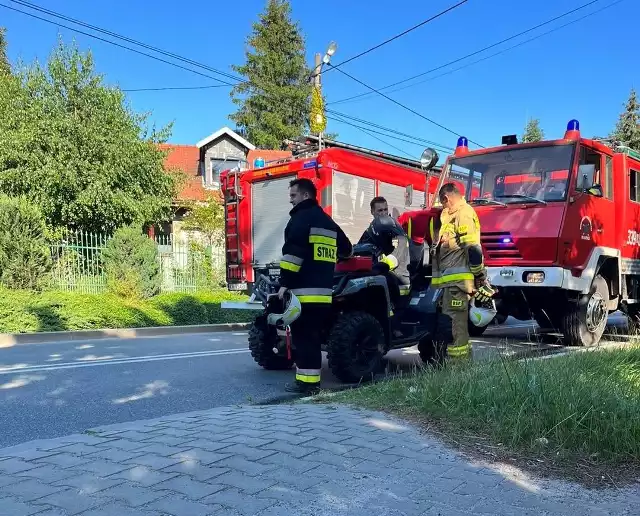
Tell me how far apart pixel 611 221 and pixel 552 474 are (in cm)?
637

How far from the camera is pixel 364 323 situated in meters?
5.86

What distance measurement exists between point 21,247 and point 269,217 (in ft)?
18.5

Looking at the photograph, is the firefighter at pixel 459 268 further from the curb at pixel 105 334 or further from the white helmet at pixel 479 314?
the curb at pixel 105 334

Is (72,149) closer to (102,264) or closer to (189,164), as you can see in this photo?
(102,264)

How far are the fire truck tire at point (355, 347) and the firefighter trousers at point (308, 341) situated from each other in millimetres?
461

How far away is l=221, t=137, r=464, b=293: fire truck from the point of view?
1024 centimetres

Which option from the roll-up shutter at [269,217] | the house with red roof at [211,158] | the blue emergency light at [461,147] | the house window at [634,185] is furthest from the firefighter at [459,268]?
the house with red roof at [211,158]

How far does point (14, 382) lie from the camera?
6.16m

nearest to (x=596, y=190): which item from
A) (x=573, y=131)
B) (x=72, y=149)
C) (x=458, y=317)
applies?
(x=573, y=131)

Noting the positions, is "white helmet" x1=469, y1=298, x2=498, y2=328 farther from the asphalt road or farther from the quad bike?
the asphalt road

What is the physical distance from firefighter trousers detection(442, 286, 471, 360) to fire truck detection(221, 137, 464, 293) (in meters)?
3.89

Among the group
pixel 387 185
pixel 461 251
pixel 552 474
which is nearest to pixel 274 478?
pixel 552 474

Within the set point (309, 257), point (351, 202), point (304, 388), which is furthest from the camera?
point (351, 202)

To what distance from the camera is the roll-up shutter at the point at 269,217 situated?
11109mm
